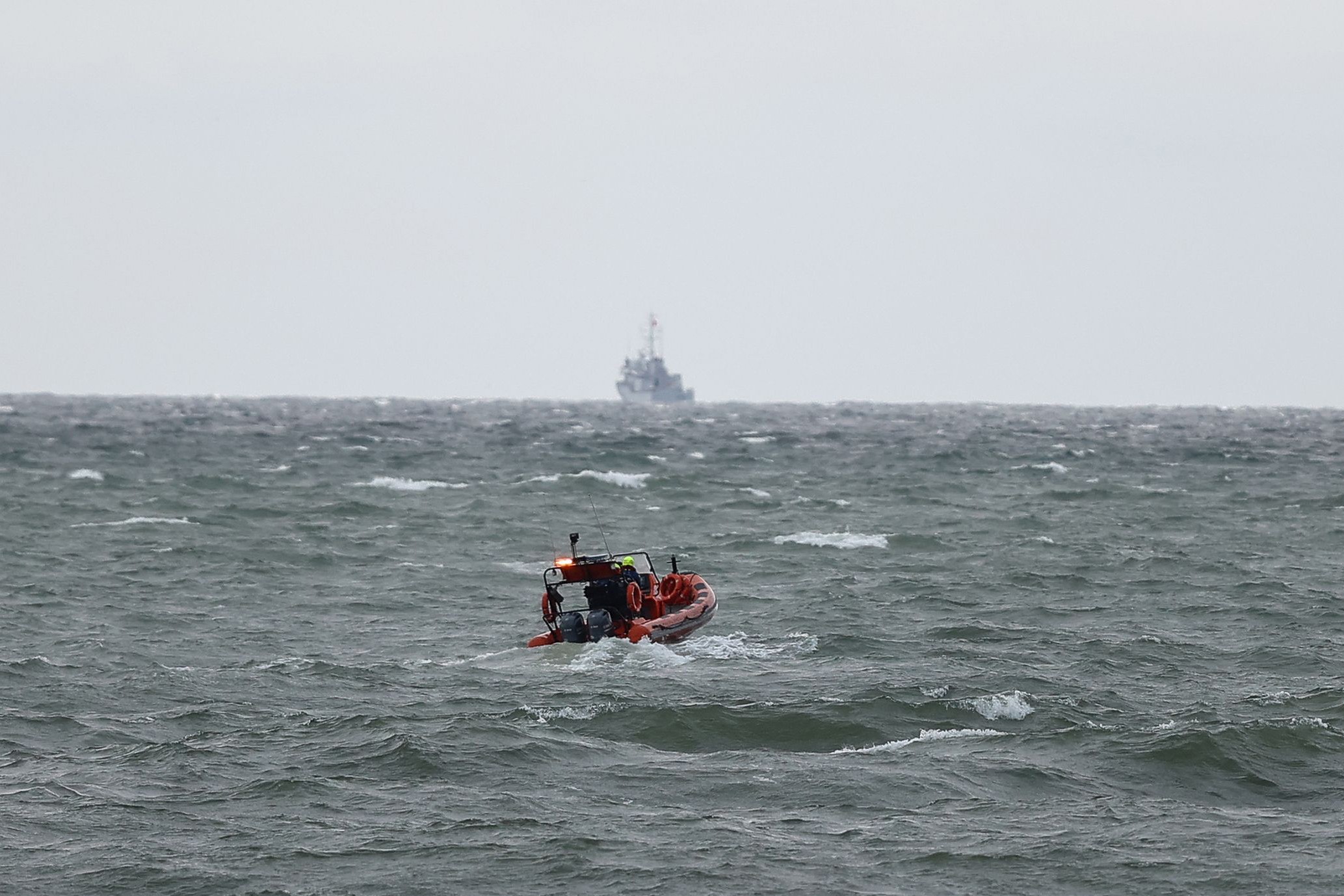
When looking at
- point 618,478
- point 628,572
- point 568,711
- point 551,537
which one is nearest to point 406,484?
point 618,478

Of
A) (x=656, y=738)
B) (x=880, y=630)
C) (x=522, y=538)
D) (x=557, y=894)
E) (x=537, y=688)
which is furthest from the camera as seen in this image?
(x=522, y=538)

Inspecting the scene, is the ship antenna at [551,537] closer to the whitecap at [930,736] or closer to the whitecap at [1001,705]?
the whitecap at [1001,705]

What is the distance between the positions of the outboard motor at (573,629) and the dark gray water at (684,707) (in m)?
0.14

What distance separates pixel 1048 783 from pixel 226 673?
1111 cm

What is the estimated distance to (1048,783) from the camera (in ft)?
45.9

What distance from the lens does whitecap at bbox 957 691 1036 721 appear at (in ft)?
55.1

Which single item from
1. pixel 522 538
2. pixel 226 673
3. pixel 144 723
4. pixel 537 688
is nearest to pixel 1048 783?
pixel 537 688

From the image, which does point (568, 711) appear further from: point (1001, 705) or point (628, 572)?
point (628, 572)

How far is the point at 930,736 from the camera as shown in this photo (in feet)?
52.3

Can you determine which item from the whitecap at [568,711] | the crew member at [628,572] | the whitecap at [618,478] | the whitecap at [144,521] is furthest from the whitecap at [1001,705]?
the whitecap at [618,478]

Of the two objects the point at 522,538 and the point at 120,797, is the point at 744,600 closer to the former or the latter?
the point at 522,538

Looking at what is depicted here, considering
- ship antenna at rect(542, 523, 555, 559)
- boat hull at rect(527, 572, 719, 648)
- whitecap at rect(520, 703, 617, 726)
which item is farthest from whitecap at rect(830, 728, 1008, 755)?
ship antenna at rect(542, 523, 555, 559)

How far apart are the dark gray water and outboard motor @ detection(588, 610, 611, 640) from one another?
443 millimetres

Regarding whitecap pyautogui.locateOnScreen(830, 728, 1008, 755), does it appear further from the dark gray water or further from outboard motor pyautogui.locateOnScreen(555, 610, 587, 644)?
outboard motor pyautogui.locateOnScreen(555, 610, 587, 644)
